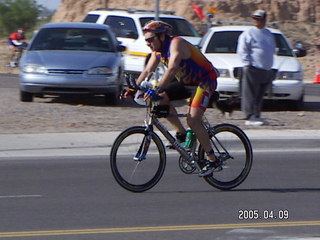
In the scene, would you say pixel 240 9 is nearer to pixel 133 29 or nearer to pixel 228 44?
pixel 133 29

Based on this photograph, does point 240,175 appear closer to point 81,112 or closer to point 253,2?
point 81,112

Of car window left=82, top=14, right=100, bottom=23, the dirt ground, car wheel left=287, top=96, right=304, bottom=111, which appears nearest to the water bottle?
the dirt ground

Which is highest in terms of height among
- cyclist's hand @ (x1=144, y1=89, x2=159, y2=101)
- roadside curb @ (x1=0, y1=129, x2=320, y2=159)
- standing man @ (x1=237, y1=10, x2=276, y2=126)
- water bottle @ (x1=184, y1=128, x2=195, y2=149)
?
cyclist's hand @ (x1=144, y1=89, x2=159, y2=101)

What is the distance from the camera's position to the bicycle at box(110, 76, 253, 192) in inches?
315

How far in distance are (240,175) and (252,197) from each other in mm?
416

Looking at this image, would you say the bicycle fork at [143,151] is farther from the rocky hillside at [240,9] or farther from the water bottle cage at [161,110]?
the rocky hillside at [240,9]

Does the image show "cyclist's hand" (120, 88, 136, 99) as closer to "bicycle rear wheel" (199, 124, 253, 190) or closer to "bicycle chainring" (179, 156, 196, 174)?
"bicycle chainring" (179, 156, 196, 174)

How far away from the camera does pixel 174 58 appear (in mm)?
7719

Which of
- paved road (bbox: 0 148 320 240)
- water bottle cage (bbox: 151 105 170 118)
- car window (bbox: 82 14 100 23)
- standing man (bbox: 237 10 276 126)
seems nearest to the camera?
paved road (bbox: 0 148 320 240)

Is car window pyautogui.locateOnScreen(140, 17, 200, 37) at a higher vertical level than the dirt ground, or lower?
lower

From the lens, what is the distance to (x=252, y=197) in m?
8.19

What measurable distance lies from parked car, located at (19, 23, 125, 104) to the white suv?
10.1 ft

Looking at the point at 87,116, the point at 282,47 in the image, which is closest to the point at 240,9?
the point at 282,47

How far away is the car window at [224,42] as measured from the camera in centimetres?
1603
